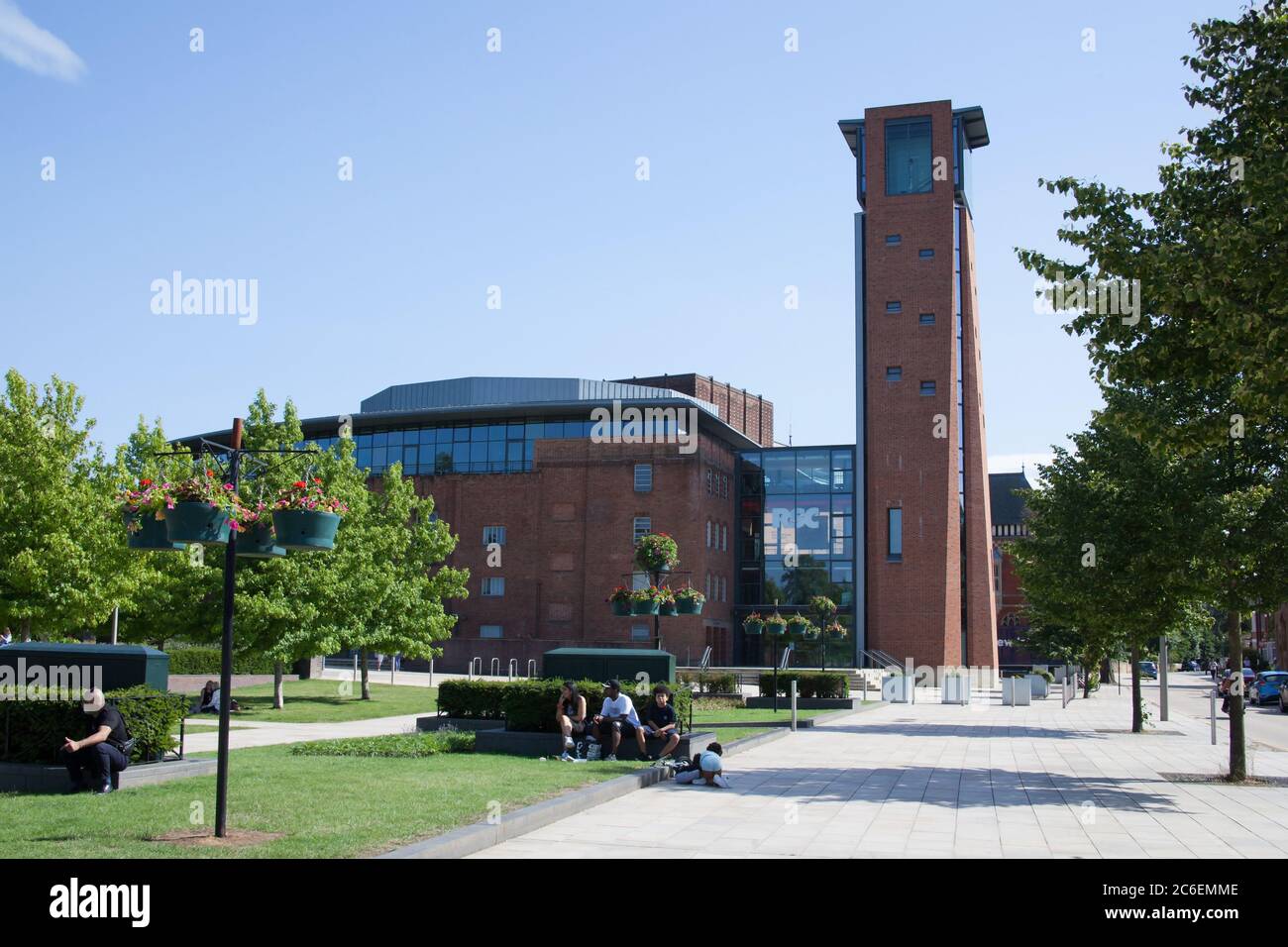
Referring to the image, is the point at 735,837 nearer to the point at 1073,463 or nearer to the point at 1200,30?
the point at 1200,30

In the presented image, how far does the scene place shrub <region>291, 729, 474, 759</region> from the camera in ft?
59.9

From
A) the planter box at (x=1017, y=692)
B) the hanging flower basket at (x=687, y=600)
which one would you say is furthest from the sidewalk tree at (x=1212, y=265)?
the planter box at (x=1017, y=692)

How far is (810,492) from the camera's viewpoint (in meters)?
69.0

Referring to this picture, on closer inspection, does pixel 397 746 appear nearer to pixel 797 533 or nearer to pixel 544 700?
pixel 544 700

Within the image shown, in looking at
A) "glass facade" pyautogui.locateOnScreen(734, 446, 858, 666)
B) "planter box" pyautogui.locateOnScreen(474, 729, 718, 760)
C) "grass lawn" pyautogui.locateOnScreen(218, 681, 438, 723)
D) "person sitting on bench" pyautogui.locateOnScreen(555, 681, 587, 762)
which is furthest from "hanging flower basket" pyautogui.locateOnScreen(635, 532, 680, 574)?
"glass facade" pyautogui.locateOnScreen(734, 446, 858, 666)

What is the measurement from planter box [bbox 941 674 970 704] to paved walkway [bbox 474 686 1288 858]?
2241cm

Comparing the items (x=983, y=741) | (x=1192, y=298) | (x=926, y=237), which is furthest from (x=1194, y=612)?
(x=926, y=237)

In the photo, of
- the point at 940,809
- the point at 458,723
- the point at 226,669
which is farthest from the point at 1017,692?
the point at 226,669

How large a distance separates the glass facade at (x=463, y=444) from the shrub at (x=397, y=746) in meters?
49.7

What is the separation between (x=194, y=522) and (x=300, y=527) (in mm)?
911

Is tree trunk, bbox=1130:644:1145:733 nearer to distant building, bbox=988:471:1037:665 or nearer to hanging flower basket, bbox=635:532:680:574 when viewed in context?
hanging flower basket, bbox=635:532:680:574

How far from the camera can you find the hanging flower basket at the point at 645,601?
984 inches

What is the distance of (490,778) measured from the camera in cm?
1468

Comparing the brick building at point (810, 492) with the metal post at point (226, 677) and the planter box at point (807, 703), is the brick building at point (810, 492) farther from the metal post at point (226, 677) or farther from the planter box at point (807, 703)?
the metal post at point (226, 677)
